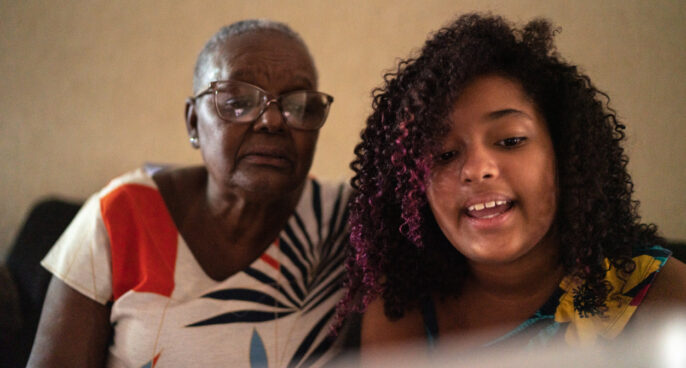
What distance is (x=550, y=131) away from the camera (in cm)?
103

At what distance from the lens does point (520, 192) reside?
3.08 feet

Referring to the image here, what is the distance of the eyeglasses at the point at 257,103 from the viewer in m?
1.27

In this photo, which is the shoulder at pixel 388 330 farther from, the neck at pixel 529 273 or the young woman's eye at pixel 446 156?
the young woman's eye at pixel 446 156

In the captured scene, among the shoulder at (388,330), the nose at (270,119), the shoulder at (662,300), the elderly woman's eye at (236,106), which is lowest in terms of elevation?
the shoulder at (388,330)

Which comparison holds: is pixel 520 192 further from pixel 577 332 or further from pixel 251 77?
pixel 251 77

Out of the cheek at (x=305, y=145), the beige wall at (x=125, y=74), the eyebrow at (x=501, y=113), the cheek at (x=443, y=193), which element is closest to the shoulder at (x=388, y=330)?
the cheek at (x=443, y=193)

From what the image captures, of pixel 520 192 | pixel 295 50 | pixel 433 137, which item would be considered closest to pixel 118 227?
pixel 295 50

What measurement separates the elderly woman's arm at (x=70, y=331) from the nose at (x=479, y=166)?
0.95 meters

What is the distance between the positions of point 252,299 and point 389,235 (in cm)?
39

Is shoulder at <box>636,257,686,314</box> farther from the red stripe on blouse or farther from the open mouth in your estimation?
the red stripe on blouse

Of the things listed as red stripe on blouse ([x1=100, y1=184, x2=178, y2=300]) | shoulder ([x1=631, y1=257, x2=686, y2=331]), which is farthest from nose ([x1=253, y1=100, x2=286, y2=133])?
shoulder ([x1=631, y1=257, x2=686, y2=331])

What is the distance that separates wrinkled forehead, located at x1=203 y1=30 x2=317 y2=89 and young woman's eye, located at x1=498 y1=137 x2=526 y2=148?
1.89 ft

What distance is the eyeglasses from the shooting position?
1.27 meters

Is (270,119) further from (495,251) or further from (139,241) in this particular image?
(495,251)
